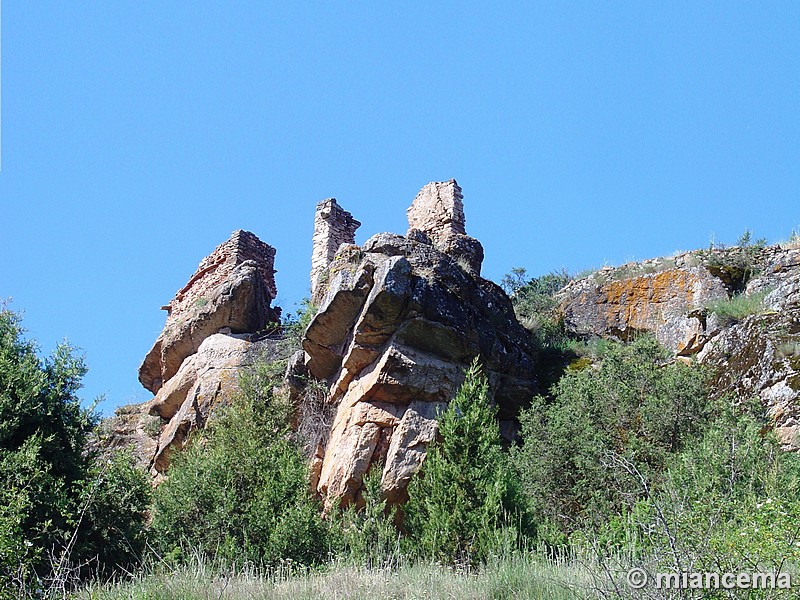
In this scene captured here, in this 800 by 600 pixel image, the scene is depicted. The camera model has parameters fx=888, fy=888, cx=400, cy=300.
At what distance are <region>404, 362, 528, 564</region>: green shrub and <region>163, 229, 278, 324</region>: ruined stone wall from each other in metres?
10.8

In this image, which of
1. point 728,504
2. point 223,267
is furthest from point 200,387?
point 728,504

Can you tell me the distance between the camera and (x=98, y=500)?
15.2 meters

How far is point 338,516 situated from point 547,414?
523cm

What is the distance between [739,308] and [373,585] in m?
13.4

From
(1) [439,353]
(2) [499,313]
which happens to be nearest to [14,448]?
(1) [439,353]

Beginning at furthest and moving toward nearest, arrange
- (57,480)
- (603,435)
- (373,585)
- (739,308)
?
(739,308) → (603,435) → (57,480) → (373,585)

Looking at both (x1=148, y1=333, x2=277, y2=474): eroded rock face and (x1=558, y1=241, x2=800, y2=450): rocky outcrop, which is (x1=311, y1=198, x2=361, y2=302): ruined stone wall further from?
(x1=558, y1=241, x2=800, y2=450): rocky outcrop

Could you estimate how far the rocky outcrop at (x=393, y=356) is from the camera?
709 inches

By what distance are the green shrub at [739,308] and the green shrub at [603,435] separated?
2415 mm

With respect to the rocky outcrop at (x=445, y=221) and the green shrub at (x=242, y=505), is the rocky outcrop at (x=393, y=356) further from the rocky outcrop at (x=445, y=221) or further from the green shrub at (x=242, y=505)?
the rocky outcrop at (x=445, y=221)

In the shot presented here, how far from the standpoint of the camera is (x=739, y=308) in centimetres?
2120

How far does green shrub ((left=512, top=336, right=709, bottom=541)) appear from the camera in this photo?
54.1 feet

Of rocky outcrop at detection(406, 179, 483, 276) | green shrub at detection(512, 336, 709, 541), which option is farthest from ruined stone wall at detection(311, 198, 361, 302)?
green shrub at detection(512, 336, 709, 541)

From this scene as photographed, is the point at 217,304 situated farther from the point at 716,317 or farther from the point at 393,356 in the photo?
the point at 716,317
